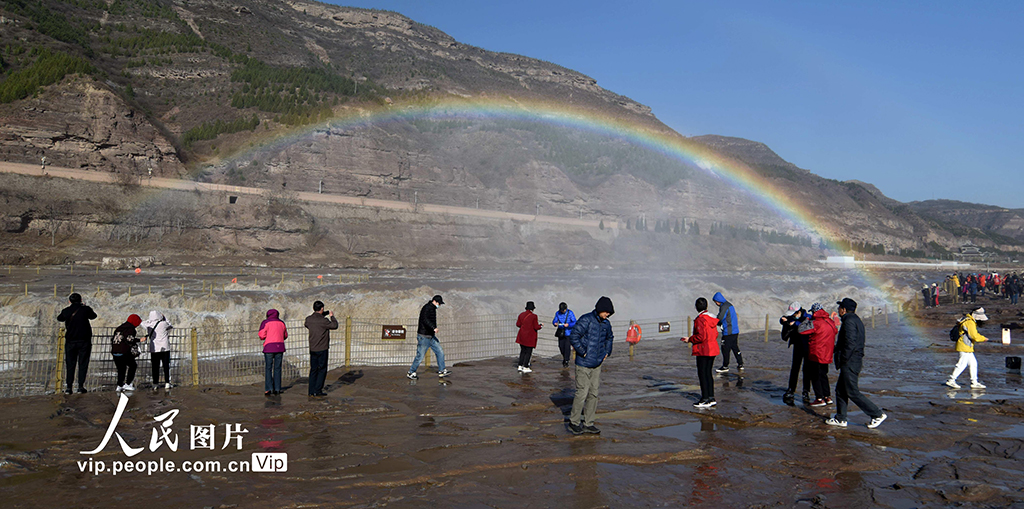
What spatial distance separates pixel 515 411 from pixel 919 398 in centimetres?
754

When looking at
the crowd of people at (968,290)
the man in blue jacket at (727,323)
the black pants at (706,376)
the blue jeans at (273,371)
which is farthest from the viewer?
the crowd of people at (968,290)

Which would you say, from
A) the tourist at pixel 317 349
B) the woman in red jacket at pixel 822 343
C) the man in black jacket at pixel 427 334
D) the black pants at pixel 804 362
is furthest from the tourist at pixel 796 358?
the tourist at pixel 317 349

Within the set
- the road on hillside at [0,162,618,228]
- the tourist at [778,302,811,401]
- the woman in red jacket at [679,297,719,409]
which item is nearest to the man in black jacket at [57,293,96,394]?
the woman in red jacket at [679,297,719,409]

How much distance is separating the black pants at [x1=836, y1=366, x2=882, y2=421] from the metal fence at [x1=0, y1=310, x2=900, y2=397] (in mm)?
8582

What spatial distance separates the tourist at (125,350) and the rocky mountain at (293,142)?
184 feet

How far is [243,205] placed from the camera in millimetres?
71812

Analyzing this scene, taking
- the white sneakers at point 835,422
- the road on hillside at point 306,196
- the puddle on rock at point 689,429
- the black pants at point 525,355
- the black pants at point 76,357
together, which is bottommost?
the puddle on rock at point 689,429

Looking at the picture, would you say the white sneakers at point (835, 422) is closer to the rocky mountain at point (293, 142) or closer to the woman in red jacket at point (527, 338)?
the woman in red jacket at point (527, 338)

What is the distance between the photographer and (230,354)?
17266 millimetres

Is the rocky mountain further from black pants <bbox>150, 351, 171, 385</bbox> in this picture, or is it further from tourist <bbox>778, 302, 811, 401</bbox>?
tourist <bbox>778, 302, 811, 401</bbox>

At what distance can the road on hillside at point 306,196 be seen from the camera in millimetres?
62981

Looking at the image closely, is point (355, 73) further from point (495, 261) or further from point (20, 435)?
point (20, 435)

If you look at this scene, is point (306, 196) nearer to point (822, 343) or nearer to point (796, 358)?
point (796, 358)

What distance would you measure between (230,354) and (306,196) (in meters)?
71.0
